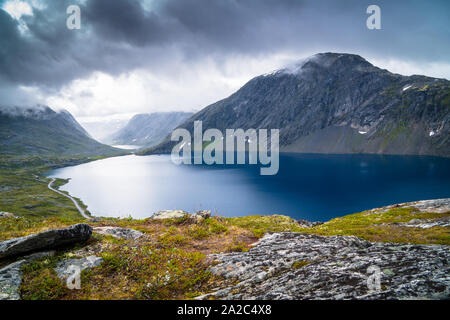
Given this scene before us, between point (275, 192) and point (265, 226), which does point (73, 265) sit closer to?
point (265, 226)

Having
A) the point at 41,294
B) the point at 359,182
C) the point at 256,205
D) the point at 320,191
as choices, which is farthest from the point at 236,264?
the point at 359,182

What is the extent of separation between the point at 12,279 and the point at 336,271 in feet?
46.1

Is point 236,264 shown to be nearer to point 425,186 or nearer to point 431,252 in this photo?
point 431,252

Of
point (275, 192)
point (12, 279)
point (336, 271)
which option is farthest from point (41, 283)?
point (275, 192)

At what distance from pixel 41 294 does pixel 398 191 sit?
137 meters

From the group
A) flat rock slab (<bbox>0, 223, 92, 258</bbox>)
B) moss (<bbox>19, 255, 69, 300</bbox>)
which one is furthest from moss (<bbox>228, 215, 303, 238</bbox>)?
moss (<bbox>19, 255, 69, 300</bbox>)

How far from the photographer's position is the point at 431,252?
10.4 meters

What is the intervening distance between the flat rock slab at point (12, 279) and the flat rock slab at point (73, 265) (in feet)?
4.48

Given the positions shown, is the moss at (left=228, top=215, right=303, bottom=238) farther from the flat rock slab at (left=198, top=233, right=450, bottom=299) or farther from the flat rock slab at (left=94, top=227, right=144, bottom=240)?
the flat rock slab at (left=94, top=227, right=144, bottom=240)

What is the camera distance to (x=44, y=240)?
1219 cm

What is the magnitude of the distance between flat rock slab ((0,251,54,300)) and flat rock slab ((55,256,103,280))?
1.37 meters

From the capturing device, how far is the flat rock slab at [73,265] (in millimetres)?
10891

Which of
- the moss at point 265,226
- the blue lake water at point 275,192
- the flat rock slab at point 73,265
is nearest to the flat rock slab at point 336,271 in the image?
the moss at point 265,226

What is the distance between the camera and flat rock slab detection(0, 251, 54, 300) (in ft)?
29.5
